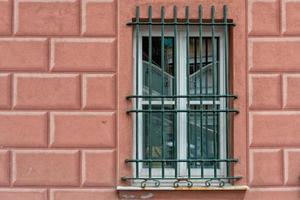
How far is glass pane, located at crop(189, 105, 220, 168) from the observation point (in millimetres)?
6574

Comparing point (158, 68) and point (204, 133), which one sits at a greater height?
point (158, 68)

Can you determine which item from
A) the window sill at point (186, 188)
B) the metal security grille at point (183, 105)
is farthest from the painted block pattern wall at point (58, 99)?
the metal security grille at point (183, 105)

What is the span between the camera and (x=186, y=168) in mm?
6559

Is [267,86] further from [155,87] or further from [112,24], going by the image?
[112,24]

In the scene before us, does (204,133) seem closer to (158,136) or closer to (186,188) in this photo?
(158,136)

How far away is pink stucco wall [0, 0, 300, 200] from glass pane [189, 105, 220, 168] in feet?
0.76

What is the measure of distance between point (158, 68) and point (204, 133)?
2.72 ft

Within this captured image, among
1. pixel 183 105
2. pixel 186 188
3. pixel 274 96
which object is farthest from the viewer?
pixel 183 105

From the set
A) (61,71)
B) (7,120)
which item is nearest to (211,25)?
(61,71)

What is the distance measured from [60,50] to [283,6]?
232 centimetres

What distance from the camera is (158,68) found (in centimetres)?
668

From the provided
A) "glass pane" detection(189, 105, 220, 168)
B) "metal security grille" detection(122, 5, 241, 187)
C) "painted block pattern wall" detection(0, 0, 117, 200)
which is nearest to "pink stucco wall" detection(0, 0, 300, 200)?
"painted block pattern wall" detection(0, 0, 117, 200)

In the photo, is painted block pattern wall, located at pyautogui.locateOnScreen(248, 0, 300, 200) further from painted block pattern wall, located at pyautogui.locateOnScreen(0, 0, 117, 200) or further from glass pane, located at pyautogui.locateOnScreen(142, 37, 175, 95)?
painted block pattern wall, located at pyautogui.locateOnScreen(0, 0, 117, 200)

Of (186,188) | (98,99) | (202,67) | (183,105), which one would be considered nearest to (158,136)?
(183,105)
